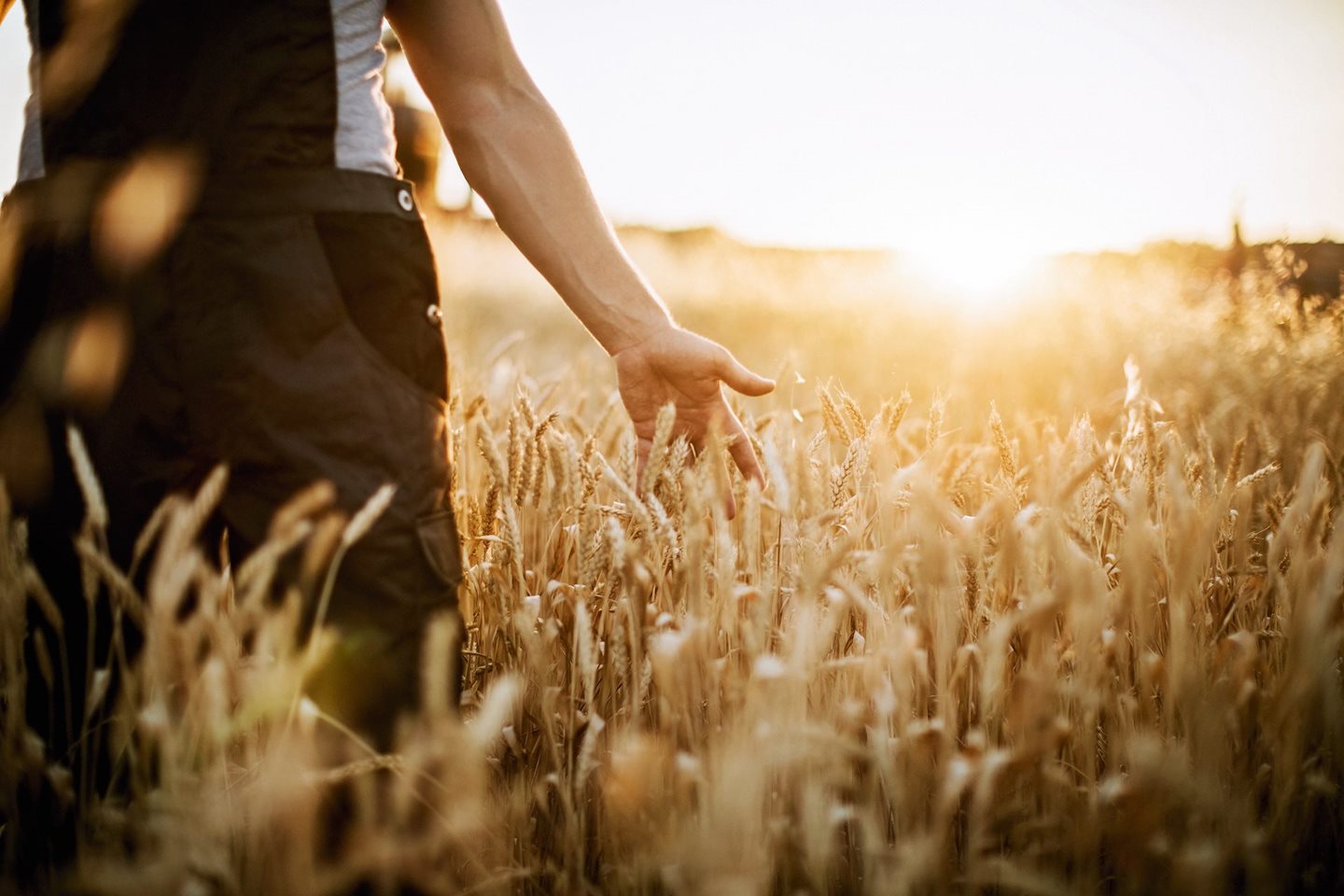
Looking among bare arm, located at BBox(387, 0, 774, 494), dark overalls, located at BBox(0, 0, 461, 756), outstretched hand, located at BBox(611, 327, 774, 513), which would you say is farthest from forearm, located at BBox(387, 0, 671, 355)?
dark overalls, located at BBox(0, 0, 461, 756)

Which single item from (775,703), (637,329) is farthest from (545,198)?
(775,703)

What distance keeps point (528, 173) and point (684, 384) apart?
1.28 ft

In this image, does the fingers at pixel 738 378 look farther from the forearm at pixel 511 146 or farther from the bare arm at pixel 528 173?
the forearm at pixel 511 146

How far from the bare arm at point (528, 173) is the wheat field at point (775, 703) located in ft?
0.64

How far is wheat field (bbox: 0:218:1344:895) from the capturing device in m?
0.68

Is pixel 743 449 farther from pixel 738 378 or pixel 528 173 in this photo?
pixel 528 173

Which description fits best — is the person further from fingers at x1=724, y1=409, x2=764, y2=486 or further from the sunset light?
fingers at x1=724, y1=409, x2=764, y2=486

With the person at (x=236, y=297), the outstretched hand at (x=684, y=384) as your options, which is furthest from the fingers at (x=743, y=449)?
the person at (x=236, y=297)

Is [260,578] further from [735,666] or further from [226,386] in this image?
[735,666]

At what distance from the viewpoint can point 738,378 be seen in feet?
4.22

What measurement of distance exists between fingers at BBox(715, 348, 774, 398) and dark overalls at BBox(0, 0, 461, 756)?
53 cm

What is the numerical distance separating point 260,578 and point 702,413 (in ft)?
2.62

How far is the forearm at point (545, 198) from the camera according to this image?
1.14m

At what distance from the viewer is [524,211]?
1.16 metres
